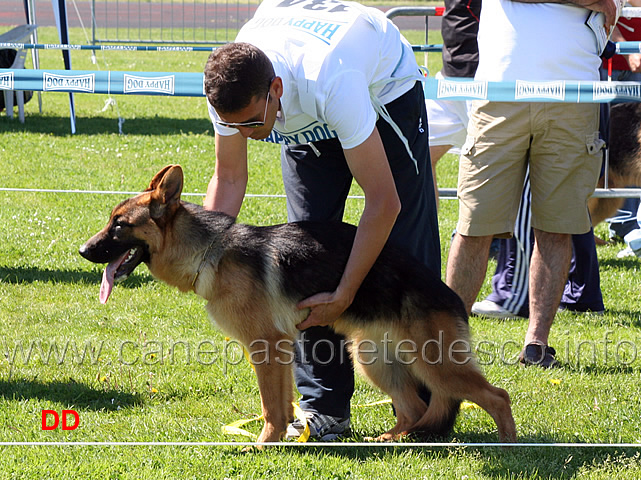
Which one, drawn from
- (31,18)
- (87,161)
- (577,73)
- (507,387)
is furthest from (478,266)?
(31,18)

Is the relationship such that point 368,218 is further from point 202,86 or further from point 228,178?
point 202,86

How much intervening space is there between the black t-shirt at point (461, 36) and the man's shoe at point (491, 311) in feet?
6.43

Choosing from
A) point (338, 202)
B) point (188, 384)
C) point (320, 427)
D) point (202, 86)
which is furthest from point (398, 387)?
point (202, 86)

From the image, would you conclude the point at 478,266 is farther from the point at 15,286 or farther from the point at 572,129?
the point at 15,286

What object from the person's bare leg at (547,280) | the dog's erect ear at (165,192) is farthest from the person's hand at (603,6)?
the dog's erect ear at (165,192)

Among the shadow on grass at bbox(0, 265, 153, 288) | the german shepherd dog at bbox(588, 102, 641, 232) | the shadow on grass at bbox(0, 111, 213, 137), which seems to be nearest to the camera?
the shadow on grass at bbox(0, 265, 153, 288)

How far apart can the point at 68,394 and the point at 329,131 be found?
1994 millimetres

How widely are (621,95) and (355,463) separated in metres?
3.00

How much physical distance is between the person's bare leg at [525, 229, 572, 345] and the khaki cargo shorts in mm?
117

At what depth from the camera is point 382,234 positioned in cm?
322

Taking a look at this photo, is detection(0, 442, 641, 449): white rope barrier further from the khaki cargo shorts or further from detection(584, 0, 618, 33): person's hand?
detection(584, 0, 618, 33): person's hand

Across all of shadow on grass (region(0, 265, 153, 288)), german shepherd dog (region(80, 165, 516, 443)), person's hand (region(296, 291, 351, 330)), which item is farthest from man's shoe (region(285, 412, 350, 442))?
shadow on grass (region(0, 265, 153, 288))

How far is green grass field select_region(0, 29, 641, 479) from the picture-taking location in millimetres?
3389

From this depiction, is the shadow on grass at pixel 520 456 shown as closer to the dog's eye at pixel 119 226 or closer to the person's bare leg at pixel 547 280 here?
the person's bare leg at pixel 547 280
